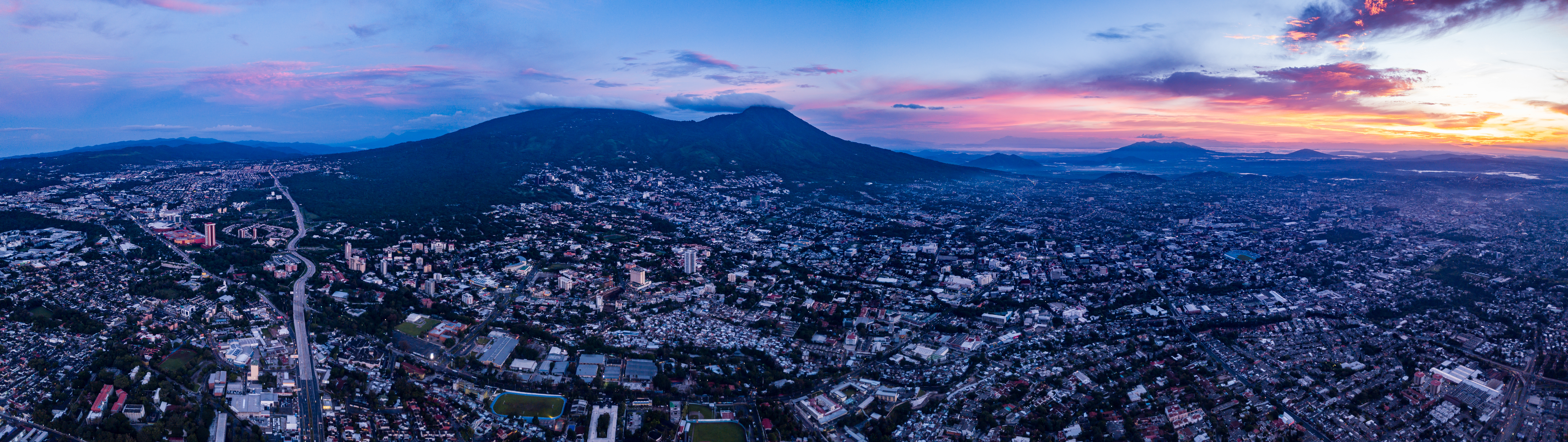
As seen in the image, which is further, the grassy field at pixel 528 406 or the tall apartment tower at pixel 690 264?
the tall apartment tower at pixel 690 264

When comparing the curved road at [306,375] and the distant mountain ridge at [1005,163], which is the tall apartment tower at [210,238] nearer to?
the curved road at [306,375]

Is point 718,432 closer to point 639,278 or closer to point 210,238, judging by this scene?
point 639,278

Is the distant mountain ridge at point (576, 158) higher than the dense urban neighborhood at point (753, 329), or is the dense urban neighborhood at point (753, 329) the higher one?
the distant mountain ridge at point (576, 158)

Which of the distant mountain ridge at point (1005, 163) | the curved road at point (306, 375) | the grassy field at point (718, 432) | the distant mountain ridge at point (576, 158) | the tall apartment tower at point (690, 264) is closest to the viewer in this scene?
the curved road at point (306, 375)

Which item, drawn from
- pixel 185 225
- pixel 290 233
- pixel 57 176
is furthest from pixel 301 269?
pixel 57 176

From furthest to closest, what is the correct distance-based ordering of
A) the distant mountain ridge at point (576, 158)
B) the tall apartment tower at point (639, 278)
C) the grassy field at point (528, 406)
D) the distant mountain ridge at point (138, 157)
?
the distant mountain ridge at point (138, 157)
the distant mountain ridge at point (576, 158)
the tall apartment tower at point (639, 278)
the grassy field at point (528, 406)

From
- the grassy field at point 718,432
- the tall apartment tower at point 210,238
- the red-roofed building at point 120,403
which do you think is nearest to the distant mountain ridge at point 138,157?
the tall apartment tower at point 210,238

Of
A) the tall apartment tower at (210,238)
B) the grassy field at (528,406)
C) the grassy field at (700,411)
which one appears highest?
the tall apartment tower at (210,238)
